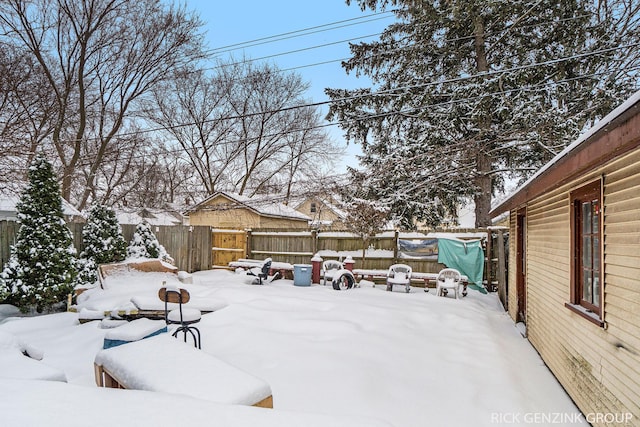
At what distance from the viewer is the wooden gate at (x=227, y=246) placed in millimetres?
12289

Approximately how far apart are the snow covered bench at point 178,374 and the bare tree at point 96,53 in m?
12.4

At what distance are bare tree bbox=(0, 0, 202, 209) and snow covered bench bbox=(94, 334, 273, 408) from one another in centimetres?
1242

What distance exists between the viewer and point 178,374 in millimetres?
1901

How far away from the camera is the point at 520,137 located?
36.9 feet

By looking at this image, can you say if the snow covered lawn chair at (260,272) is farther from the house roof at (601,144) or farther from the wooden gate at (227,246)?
the house roof at (601,144)

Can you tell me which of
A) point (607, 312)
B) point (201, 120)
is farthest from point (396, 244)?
point (201, 120)

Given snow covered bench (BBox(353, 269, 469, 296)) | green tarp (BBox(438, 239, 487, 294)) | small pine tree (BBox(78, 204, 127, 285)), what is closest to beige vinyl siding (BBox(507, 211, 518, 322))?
snow covered bench (BBox(353, 269, 469, 296))

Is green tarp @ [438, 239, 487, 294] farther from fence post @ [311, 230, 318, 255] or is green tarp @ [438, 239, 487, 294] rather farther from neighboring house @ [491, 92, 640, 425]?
neighboring house @ [491, 92, 640, 425]

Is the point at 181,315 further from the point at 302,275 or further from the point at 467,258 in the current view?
the point at 467,258

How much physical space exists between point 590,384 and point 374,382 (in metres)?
1.82

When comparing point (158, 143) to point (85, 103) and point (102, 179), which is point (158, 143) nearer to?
point (102, 179)

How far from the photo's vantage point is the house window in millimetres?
3162

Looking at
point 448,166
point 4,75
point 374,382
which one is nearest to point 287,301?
point 374,382

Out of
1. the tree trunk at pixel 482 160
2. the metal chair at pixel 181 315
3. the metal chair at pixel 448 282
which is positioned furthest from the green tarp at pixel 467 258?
the metal chair at pixel 181 315
